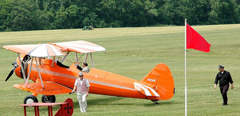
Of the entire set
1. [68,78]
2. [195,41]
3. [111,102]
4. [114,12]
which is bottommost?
[111,102]

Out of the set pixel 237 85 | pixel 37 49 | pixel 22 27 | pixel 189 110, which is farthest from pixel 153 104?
pixel 22 27

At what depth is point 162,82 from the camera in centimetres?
1536

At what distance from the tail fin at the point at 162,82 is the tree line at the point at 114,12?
3172 inches

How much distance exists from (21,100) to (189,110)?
758 centimetres

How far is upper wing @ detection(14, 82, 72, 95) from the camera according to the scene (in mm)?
16267

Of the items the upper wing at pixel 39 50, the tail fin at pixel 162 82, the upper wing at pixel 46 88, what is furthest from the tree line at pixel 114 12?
the tail fin at pixel 162 82

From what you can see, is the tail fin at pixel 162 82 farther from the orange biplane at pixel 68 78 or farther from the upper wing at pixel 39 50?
the upper wing at pixel 39 50

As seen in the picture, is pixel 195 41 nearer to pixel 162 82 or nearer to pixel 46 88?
pixel 162 82

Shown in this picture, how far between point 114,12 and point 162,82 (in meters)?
92.9

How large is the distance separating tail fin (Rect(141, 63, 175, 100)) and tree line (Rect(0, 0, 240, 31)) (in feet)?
264

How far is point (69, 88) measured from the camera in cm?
1714

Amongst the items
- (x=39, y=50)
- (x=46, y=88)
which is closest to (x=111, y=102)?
(x=46, y=88)

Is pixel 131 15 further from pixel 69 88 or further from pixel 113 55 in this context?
pixel 69 88

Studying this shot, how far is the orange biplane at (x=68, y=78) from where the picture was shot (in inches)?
607
